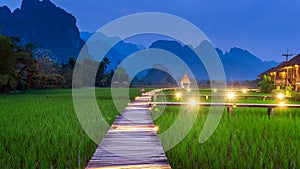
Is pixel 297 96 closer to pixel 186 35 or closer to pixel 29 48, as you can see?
pixel 186 35

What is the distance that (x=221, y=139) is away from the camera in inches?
197

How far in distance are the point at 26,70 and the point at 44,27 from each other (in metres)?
81.8

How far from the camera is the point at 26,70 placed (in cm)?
2731

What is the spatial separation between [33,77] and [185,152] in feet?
94.7

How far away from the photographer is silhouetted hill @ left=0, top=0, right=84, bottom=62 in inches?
3900

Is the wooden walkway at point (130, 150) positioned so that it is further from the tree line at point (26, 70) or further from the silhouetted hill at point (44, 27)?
the silhouetted hill at point (44, 27)

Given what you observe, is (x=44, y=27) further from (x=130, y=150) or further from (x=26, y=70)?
(x=130, y=150)

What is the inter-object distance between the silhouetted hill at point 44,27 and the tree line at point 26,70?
5266cm

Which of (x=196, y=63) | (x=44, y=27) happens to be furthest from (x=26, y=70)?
(x=196, y=63)

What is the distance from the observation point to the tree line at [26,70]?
2050 centimetres

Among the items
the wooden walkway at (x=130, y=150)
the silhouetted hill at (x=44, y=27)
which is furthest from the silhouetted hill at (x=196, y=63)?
the wooden walkway at (x=130, y=150)

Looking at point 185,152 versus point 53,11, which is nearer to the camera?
point 185,152

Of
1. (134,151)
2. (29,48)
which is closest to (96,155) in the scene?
(134,151)

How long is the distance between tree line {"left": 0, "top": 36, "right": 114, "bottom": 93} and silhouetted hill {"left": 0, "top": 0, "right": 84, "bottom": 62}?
52656 mm
